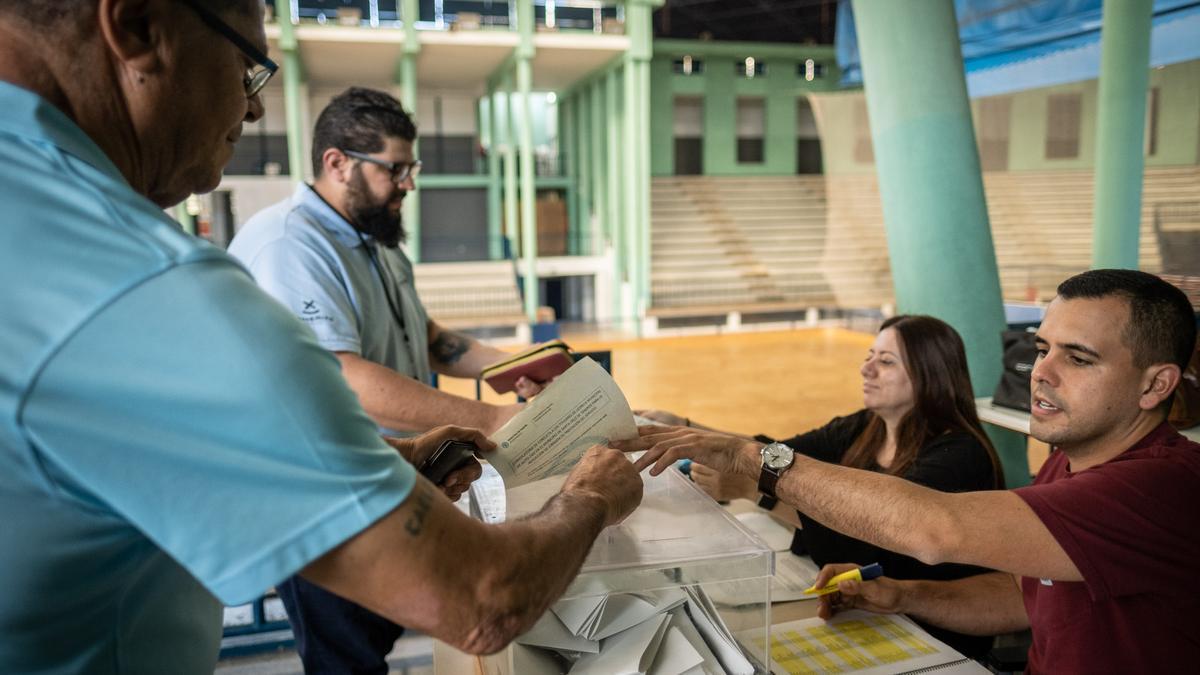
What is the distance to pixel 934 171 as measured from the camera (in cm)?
429

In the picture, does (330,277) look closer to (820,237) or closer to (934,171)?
(934,171)

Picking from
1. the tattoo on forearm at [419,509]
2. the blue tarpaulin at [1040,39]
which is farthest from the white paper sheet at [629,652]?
the blue tarpaulin at [1040,39]

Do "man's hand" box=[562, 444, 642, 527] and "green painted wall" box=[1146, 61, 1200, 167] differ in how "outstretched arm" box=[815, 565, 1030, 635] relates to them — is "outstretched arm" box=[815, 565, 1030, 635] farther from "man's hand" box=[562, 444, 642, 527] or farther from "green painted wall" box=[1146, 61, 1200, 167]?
"green painted wall" box=[1146, 61, 1200, 167]

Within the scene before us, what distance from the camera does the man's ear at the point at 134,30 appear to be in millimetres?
737

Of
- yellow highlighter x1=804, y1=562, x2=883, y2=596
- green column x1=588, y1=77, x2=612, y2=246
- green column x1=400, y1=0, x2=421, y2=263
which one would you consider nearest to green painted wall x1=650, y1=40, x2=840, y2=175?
green column x1=588, y1=77, x2=612, y2=246

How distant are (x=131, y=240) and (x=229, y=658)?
367 centimetres

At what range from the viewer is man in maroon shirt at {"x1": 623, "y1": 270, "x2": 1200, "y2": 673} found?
4.74ft

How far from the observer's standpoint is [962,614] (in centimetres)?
193

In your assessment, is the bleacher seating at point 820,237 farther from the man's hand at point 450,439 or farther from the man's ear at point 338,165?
the man's hand at point 450,439

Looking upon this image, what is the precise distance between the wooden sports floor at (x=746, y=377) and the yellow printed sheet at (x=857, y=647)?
436 cm

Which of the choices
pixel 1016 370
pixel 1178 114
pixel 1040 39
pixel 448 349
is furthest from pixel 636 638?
pixel 1040 39

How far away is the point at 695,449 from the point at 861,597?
0.55 m

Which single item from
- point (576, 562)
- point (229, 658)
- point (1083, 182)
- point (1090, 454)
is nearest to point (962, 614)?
point (1090, 454)

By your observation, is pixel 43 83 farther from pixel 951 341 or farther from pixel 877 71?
pixel 877 71
